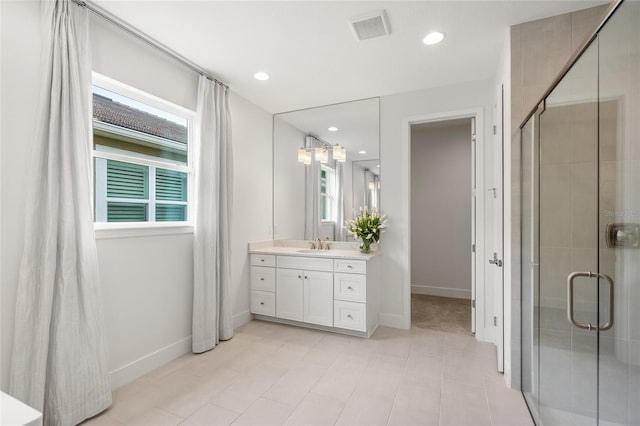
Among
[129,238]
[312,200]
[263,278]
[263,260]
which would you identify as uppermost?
[312,200]

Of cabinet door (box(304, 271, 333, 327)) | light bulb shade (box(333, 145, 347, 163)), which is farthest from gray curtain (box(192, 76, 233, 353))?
light bulb shade (box(333, 145, 347, 163))

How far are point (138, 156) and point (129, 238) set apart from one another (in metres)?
0.67

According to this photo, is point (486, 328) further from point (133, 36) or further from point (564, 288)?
point (133, 36)

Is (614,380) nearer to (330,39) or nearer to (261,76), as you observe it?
(330,39)

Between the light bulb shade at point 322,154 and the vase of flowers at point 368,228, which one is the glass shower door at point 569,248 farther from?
the light bulb shade at point 322,154

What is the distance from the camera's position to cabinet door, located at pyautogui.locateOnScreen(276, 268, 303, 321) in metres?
3.44

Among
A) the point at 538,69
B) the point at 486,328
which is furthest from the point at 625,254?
the point at 486,328

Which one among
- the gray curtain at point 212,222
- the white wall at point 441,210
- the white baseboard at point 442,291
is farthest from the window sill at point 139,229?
the white baseboard at point 442,291

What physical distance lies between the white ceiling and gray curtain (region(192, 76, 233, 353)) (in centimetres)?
42

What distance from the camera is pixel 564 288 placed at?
1561mm

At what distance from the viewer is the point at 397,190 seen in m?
3.50

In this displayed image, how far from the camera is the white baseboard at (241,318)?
11.3 ft

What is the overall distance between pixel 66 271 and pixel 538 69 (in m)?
3.35

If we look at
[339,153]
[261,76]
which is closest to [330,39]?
[261,76]
